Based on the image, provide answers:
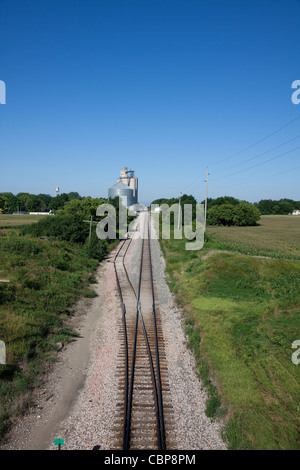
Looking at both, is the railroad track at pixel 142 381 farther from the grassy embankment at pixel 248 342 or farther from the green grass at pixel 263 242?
the green grass at pixel 263 242

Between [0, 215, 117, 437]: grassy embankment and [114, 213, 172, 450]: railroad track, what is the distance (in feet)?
8.85

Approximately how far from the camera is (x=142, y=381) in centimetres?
923

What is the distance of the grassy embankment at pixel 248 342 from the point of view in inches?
284

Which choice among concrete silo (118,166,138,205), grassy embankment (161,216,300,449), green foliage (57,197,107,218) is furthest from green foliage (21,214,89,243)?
concrete silo (118,166,138,205)

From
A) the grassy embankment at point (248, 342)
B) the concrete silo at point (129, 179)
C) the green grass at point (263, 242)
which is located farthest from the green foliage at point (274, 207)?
the grassy embankment at point (248, 342)

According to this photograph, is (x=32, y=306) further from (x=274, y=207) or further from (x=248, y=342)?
(x=274, y=207)

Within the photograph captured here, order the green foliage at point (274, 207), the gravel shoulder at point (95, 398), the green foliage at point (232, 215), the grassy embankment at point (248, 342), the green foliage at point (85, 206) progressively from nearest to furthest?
the gravel shoulder at point (95, 398) < the grassy embankment at point (248, 342) < the green foliage at point (85, 206) < the green foliage at point (232, 215) < the green foliage at point (274, 207)

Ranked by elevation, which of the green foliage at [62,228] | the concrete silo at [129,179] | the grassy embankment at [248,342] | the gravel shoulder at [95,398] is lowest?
the gravel shoulder at [95,398]

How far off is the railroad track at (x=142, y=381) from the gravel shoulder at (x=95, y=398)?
0.74 ft

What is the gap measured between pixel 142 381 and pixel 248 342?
4231 millimetres

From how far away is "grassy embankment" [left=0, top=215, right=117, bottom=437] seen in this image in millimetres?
8836

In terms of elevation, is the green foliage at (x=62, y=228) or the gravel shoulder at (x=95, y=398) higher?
the green foliage at (x=62, y=228)

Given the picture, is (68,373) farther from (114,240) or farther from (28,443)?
(114,240)
